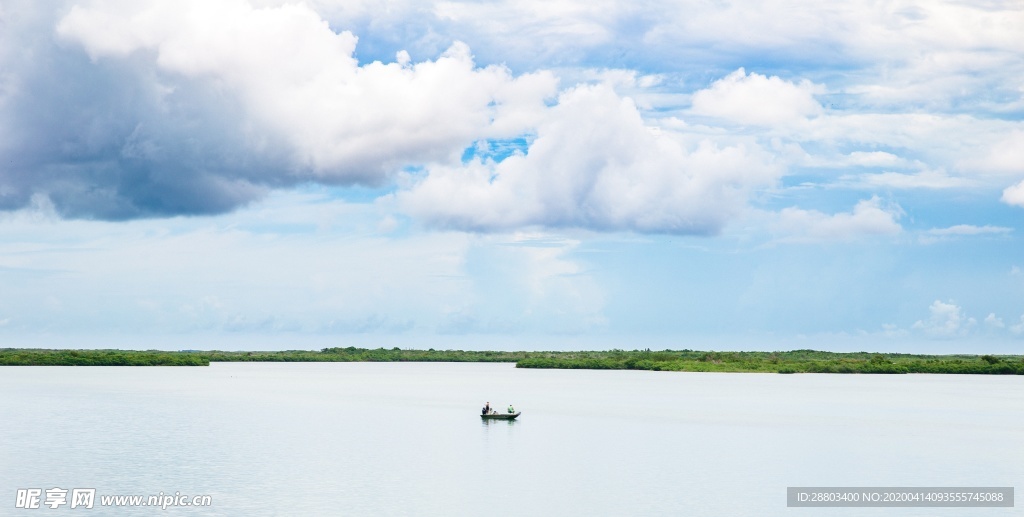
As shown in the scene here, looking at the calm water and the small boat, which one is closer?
the calm water

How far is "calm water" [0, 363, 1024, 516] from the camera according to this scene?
101 ft

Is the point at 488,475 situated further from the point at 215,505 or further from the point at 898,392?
the point at 898,392

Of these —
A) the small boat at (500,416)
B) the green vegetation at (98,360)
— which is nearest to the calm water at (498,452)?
the small boat at (500,416)

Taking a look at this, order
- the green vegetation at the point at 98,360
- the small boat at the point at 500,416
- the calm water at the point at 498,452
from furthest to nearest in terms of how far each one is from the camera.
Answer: the green vegetation at the point at 98,360
the small boat at the point at 500,416
the calm water at the point at 498,452

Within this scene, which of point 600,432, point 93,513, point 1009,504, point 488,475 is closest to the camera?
point 93,513

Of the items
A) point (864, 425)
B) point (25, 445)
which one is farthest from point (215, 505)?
point (864, 425)

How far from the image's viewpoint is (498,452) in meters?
42.6

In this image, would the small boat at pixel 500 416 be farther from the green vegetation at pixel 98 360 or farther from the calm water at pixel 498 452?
the green vegetation at pixel 98 360

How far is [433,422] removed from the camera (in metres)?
56.7

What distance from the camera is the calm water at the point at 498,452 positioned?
30734 millimetres

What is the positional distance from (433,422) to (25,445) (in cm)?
2213

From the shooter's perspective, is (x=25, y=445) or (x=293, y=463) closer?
(x=293, y=463)

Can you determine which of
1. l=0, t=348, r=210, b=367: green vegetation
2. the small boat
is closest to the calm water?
the small boat

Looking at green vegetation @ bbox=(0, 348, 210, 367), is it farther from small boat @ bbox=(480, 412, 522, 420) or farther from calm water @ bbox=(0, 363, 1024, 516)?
small boat @ bbox=(480, 412, 522, 420)
